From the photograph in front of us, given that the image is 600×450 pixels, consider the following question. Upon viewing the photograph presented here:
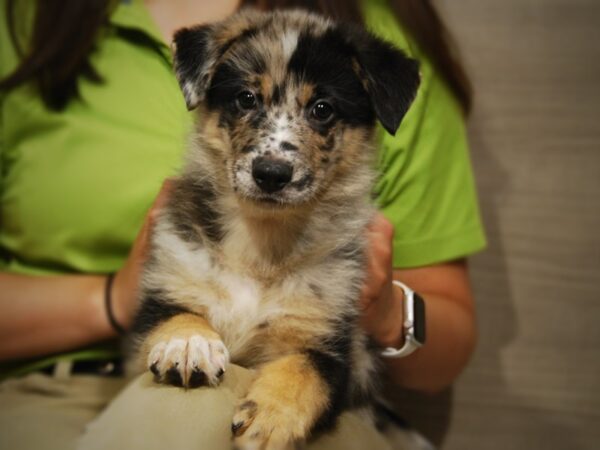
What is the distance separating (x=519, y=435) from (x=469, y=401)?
22 cm

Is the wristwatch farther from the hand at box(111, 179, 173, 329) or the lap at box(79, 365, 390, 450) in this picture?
the hand at box(111, 179, 173, 329)

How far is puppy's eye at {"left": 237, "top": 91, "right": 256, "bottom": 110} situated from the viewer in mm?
1502

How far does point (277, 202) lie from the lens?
4.58 feet

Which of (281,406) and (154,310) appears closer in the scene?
Answer: (281,406)

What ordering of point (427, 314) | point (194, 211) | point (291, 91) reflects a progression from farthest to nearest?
1. point (427, 314)
2. point (194, 211)
3. point (291, 91)

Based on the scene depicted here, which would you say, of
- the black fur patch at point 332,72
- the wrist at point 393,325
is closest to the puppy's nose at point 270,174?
the black fur patch at point 332,72

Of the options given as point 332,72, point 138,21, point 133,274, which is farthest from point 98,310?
point 332,72

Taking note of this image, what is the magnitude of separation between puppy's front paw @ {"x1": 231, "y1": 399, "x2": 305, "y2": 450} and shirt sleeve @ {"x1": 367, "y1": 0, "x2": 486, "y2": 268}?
0.86m

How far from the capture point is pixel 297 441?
1265mm

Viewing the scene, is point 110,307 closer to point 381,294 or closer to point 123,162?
point 123,162

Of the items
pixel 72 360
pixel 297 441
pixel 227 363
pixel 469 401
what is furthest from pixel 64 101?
pixel 469 401

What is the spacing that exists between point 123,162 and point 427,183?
0.93 metres

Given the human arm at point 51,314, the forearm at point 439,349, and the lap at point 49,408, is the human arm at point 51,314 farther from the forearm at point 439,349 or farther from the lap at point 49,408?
the forearm at point 439,349

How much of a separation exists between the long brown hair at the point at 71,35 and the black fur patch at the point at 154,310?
0.81m
